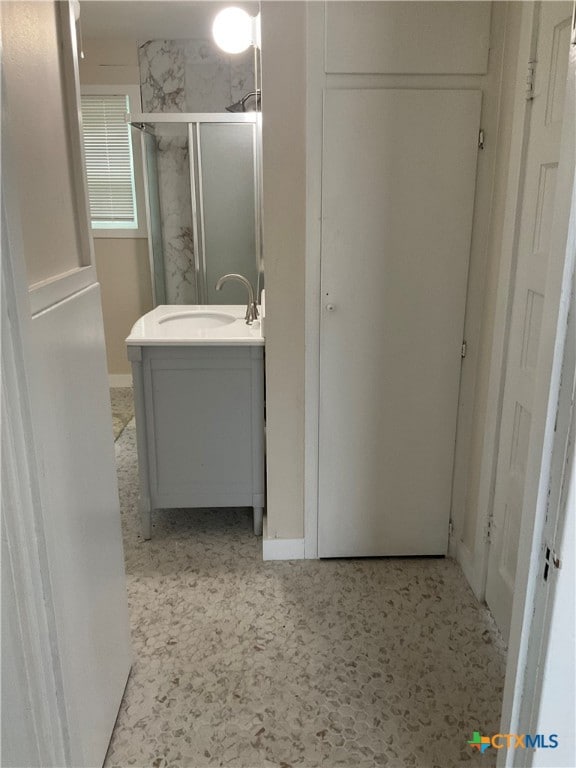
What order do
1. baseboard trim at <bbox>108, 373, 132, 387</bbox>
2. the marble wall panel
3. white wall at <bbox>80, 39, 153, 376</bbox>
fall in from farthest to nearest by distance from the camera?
baseboard trim at <bbox>108, 373, 132, 387</bbox>, white wall at <bbox>80, 39, 153, 376</bbox>, the marble wall panel

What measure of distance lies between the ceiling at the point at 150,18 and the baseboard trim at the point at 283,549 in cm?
289

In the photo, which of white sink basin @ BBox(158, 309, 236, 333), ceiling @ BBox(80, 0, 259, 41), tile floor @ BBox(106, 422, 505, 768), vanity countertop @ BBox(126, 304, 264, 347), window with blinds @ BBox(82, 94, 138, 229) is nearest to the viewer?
tile floor @ BBox(106, 422, 505, 768)

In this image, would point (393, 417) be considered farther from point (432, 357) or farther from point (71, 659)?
point (71, 659)

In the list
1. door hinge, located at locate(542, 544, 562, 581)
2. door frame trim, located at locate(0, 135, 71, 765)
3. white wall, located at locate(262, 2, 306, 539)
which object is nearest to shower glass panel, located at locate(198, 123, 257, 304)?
white wall, located at locate(262, 2, 306, 539)

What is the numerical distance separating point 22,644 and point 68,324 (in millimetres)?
631

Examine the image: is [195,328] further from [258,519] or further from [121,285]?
[121,285]

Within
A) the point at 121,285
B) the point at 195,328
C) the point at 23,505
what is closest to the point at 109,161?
the point at 121,285

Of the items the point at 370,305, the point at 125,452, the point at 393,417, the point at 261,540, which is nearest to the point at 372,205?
the point at 370,305

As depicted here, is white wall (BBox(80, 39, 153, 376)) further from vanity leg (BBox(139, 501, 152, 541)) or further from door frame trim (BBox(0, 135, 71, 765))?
door frame trim (BBox(0, 135, 71, 765))

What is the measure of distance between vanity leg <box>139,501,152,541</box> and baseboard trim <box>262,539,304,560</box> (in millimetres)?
525

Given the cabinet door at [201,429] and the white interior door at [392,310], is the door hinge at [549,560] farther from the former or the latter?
the cabinet door at [201,429]

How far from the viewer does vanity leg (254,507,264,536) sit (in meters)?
2.55

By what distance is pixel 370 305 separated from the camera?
2145 millimetres

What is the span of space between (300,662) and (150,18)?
3634 mm
